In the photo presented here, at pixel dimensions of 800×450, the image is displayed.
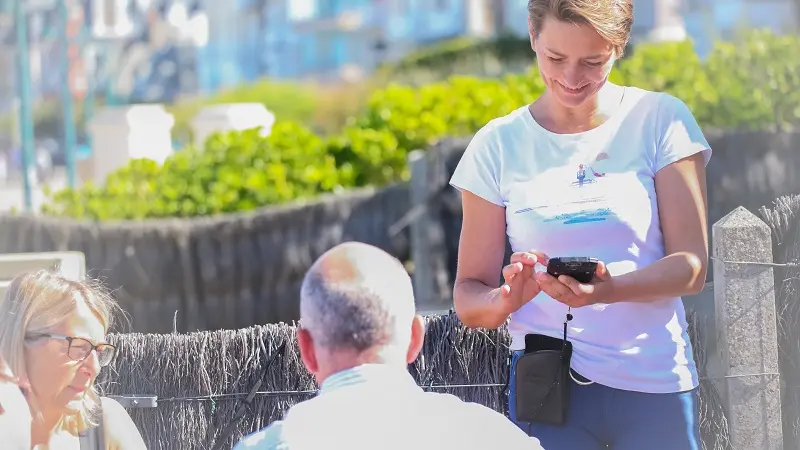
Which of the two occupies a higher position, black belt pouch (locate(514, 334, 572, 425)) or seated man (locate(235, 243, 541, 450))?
seated man (locate(235, 243, 541, 450))

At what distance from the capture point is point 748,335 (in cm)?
317

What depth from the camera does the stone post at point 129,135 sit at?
425 inches

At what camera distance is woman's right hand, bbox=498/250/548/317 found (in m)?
2.39

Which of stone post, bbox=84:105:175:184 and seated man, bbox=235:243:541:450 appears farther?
stone post, bbox=84:105:175:184

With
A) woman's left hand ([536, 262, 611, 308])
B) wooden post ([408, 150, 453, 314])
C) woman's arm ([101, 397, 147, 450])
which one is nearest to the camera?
woman's left hand ([536, 262, 611, 308])

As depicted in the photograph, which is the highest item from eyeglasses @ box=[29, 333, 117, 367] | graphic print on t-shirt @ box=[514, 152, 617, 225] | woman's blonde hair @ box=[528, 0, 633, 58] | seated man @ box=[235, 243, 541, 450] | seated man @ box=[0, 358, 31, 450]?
woman's blonde hair @ box=[528, 0, 633, 58]

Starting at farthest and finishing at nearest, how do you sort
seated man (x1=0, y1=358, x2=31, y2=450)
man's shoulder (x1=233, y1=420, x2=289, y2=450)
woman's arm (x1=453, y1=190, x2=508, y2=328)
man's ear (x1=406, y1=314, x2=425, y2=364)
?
seated man (x1=0, y1=358, x2=31, y2=450)
woman's arm (x1=453, y1=190, x2=508, y2=328)
man's ear (x1=406, y1=314, x2=425, y2=364)
man's shoulder (x1=233, y1=420, x2=289, y2=450)

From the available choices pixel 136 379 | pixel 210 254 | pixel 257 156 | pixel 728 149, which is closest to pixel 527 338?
pixel 136 379

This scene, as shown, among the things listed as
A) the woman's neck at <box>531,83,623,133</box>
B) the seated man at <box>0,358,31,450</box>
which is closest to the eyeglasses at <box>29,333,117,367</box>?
the seated man at <box>0,358,31,450</box>

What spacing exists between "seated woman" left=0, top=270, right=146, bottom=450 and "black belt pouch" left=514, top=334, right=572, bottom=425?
37.6 inches

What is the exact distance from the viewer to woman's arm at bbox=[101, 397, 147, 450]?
283 centimetres

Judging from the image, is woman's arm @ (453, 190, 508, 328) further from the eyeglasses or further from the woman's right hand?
the eyeglasses

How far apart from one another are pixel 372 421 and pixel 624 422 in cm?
63

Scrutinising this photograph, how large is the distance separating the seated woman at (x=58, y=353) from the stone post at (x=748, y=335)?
59.8 inches
